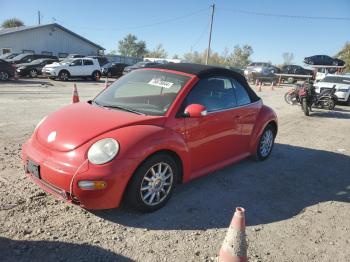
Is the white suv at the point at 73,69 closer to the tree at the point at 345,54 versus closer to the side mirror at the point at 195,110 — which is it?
the side mirror at the point at 195,110

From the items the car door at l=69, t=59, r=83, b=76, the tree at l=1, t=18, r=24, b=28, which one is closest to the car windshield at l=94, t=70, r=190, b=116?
the car door at l=69, t=59, r=83, b=76

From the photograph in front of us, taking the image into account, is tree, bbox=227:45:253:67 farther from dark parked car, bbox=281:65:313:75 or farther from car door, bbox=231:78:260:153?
car door, bbox=231:78:260:153

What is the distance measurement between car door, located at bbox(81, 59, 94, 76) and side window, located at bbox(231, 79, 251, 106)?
70.2 feet

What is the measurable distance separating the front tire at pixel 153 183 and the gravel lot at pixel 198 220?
0.15 meters

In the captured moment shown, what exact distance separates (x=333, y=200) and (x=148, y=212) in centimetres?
270

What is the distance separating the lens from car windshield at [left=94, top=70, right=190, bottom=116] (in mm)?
4503

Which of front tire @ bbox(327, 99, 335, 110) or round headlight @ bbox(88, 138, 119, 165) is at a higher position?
round headlight @ bbox(88, 138, 119, 165)

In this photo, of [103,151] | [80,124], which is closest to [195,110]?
[103,151]

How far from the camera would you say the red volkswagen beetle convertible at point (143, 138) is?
3.62 metres

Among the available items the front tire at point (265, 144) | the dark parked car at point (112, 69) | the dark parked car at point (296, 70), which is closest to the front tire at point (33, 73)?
the dark parked car at point (112, 69)

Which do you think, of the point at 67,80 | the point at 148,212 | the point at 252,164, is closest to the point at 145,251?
the point at 148,212

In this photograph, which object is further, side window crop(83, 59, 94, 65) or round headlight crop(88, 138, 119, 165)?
side window crop(83, 59, 94, 65)

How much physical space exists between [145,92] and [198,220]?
1.91m

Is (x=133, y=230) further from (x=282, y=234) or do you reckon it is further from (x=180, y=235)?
(x=282, y=234)
